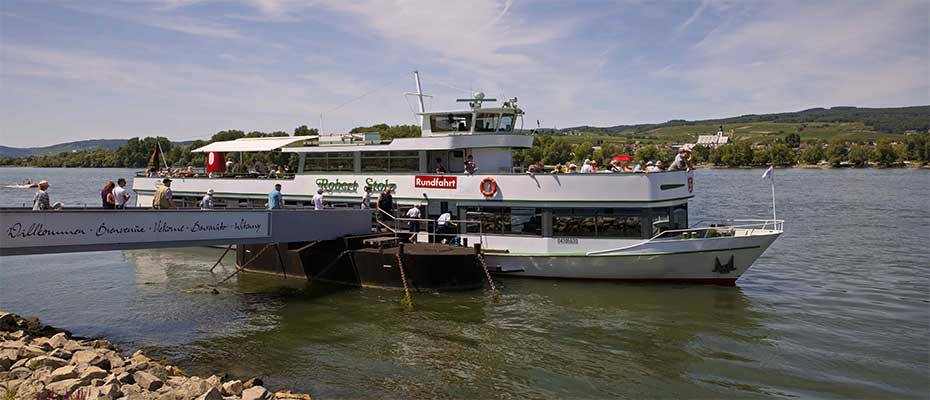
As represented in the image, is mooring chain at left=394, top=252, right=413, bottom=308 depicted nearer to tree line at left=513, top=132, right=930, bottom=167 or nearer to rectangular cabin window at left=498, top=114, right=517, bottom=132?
rectangular cabin window at left=498, top=114, right=517, bottom=132

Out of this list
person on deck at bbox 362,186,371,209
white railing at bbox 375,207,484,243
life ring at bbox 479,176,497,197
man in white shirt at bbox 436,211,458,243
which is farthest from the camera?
person on deck at bbox 362,186,371,209

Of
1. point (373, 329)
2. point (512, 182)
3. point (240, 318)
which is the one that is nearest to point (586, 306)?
point (512, 182)

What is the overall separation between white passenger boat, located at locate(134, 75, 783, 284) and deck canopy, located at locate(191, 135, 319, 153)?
1.59 feet

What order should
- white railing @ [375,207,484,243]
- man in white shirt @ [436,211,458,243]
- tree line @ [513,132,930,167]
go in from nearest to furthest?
white railing @ [375,207,484,243] < man in white shirt @ [436,211,458,243] < tree line @ [513,132,930,167]

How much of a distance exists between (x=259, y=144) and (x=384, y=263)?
897 cm

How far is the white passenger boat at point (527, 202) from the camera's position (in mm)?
16641

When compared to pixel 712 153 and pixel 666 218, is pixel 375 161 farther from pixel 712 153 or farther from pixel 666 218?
pixel 712 153

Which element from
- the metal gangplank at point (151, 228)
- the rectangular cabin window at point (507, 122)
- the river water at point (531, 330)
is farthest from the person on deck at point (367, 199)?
the rectangular cabin window at point (507, 122)

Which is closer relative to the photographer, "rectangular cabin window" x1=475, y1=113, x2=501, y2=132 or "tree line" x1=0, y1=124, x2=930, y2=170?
"rectangular cabin window" x1=475, y1=113, x2=501, y2=132

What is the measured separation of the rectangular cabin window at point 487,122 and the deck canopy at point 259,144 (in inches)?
224

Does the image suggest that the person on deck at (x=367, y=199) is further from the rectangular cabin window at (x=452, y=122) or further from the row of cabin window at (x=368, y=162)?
the rectangular cabin window at (x=452, y=122)

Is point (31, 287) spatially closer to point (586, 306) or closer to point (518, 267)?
point (518, 267)

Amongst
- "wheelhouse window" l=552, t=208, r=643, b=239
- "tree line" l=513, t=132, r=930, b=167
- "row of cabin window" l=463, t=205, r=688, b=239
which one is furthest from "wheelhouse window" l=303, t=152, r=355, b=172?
"tree line" l=513, t=132, r=930, b=167

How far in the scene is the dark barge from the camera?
16.3 m
